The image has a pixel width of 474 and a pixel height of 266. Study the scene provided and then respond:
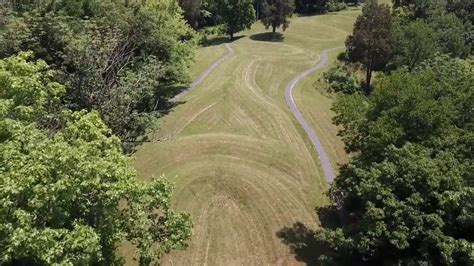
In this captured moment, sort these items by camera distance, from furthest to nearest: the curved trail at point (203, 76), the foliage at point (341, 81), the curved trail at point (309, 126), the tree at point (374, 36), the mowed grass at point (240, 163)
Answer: the foliage at point (341, 81) → the tree at point (374, 36) → the curved trail at point (203, 76) → the curved trail at point (309, 126) → the mowed grass at point (240, 163)

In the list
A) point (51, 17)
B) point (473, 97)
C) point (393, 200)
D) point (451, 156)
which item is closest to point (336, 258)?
point (393, 200)

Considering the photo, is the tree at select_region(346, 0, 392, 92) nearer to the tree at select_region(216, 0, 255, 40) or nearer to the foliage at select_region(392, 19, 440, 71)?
the foliage at select_region(392, 19, 440, 71)

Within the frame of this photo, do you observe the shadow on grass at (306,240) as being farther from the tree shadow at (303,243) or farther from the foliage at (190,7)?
the foliage at (190,7)

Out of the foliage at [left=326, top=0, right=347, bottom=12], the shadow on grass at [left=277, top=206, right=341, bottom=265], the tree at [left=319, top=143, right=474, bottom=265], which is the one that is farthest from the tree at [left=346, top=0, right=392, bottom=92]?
the foliage at [left=326, top=0, right=347, bottom=12]

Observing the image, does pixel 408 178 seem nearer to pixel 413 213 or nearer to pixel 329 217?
pixel 413 213

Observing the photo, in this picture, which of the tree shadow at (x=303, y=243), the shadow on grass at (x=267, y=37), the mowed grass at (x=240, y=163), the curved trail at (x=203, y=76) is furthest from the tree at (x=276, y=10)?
the tree shadow at (x=303, y=243)

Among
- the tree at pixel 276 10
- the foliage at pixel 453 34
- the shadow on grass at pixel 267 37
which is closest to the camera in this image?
the foliage at pixel 453 34

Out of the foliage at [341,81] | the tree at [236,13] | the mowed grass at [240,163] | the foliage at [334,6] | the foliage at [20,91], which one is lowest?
the mowed grass at [240,163]

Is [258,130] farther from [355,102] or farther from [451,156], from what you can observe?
[451,156]
